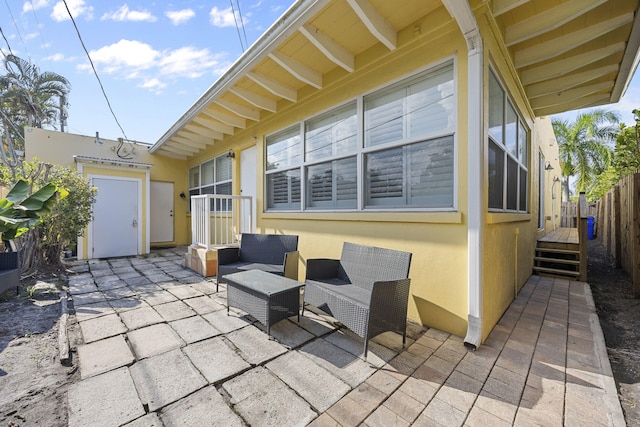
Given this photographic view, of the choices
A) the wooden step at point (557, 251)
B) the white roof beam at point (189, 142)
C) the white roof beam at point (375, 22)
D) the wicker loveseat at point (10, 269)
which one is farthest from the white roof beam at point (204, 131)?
the wooden step at point (557, 251)

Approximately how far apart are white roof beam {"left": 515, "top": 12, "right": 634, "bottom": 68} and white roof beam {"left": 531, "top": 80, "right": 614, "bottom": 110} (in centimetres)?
162

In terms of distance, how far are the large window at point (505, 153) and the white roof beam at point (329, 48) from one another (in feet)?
5.33

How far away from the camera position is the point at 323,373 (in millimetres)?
1963

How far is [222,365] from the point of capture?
2047mm

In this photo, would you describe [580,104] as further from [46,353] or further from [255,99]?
[46,353]

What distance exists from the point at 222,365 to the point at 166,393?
15.9 inches

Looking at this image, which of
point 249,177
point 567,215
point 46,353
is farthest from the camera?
point 567,215

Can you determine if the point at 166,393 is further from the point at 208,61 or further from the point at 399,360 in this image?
the point at 208,61

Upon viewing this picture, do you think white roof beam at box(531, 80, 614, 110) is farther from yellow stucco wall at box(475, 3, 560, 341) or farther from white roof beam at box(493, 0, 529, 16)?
white roof beam at box(493, 0, 529, 16)

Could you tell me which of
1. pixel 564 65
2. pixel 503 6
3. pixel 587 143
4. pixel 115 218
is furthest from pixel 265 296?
pixel 587 143

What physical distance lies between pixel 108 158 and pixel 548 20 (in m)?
9.49

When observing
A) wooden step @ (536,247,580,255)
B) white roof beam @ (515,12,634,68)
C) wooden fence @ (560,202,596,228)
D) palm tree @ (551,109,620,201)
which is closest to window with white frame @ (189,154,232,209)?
white roof beam @ (515,12,634,68)

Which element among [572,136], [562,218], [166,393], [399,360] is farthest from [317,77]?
[572,136]

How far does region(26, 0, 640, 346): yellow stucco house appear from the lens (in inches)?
99.6
